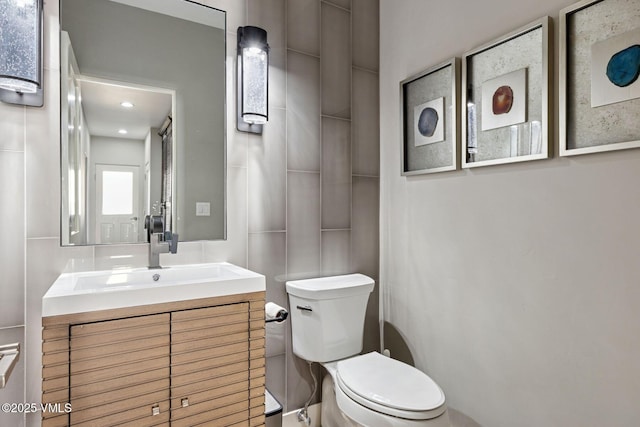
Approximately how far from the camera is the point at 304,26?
79.2 inches

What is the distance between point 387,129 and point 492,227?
2.99 ft

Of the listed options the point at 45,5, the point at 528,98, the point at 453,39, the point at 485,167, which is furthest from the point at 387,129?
the point at 45,5

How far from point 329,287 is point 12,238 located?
4.27ft

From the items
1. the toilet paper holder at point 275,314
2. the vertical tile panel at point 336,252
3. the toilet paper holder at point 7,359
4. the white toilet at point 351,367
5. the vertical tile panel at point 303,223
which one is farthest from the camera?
the vertical tile panel at point 336,252

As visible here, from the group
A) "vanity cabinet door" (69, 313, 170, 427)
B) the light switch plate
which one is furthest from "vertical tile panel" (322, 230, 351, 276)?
"vanity cabinet door" (69, 313, 170, 427)

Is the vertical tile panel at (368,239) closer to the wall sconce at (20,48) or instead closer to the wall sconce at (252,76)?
the wall sconce at (252,76)

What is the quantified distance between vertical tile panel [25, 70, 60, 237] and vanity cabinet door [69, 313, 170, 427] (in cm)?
55

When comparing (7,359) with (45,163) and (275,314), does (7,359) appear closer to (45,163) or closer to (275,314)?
(45,163)

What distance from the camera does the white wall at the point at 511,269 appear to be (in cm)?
122

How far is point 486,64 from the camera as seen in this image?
5.34ft

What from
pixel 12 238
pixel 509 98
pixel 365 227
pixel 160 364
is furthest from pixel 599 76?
pixel 12 238

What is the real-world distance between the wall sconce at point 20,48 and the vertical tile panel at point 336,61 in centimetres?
128

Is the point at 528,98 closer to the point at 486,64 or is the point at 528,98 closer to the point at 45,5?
the point at 486,64

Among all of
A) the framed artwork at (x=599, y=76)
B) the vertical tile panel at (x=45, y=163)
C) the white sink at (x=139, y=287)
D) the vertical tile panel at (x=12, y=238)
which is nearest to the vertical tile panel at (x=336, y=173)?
the white sink at (x=139, y=287)
